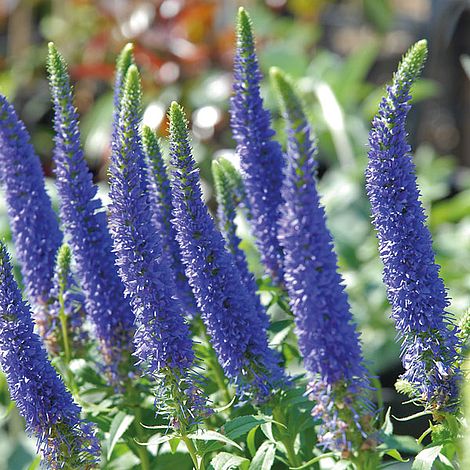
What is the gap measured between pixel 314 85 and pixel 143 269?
2549 millimetres

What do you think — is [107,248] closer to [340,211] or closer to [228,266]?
[228,266]

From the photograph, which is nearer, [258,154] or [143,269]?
[143,269]

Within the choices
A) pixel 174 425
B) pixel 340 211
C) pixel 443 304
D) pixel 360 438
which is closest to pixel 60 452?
pixel 174 425

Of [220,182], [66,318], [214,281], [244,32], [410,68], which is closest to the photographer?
[410,68]

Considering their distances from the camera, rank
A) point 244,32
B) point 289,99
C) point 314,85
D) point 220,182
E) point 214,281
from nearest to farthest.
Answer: point 289,99
point 214,281
point 244,32
point 220,182
point 314,85

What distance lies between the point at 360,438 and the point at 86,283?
20.9 inches

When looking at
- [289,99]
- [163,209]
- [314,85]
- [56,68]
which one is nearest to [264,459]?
[163,209]

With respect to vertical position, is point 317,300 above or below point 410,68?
below

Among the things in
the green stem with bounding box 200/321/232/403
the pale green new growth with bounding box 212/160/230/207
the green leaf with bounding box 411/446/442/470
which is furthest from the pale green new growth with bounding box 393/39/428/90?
the green stem with bounding box 200/321/232/403

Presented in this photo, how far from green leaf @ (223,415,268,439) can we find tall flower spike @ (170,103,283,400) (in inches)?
2.3

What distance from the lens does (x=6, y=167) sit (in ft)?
5.05

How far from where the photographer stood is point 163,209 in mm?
1438

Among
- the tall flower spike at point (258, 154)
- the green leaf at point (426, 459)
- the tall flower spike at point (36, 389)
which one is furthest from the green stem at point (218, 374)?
the green leaf at point (426, 459)

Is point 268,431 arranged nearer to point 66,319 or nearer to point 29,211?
point 66,319
